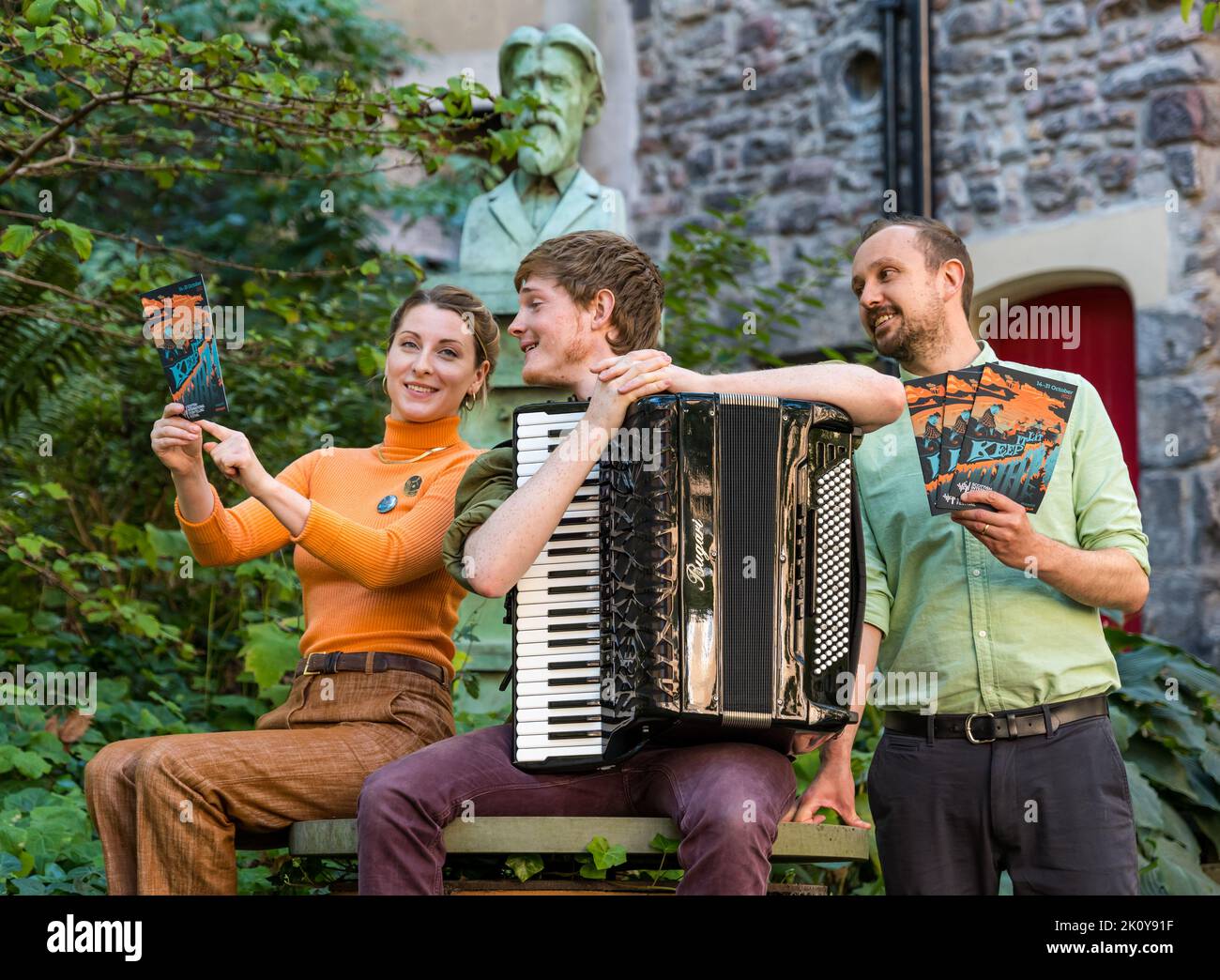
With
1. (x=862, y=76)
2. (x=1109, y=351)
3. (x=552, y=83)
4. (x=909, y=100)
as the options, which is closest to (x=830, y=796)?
(x=552, y=83)

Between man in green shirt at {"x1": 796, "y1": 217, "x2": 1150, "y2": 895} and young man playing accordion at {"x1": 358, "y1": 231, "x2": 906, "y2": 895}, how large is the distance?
273 millimetres

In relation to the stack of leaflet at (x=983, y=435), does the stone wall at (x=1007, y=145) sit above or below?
above

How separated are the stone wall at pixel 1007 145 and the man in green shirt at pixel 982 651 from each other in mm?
4375

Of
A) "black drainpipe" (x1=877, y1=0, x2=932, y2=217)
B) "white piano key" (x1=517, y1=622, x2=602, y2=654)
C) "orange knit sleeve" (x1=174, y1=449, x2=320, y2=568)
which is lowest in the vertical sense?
"white piano key" (x1=517, y1=622, x2=602, y2=654)

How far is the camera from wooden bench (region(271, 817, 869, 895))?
3.21 m

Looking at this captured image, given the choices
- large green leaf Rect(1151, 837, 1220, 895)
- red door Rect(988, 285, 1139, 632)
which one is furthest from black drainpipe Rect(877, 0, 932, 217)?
large green leaf Rect(1151, 837, 1220, 895)

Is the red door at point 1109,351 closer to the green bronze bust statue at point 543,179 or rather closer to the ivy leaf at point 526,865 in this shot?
the green bronze bust statue at point 543,179

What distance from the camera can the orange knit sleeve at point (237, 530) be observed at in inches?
145

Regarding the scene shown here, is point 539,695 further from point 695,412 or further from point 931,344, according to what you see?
point 931,344

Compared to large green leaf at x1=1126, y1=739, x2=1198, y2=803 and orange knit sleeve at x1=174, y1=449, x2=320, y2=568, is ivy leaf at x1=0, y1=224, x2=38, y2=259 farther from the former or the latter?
large green leaf at x1=1126, y1=739, x2=1198, y2=803

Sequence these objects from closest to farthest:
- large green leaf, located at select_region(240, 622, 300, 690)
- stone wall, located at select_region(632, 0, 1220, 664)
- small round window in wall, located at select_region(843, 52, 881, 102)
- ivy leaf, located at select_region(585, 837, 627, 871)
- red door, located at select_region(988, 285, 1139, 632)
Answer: ivy leaf, located at select_region(585, 837, 627, 871) → large green leaf, located at select_region(240, 622, 300, 690) → stone wall, located at select_region(632, 0, 1220, 664) → red door, located at select_region(988, 285, 1139, 632) → small round window in wall, located at select_region(843, 52, 881, 102)

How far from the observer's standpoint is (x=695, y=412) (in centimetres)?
314

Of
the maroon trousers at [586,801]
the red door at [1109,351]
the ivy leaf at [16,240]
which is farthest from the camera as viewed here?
the red door at [1109,351]

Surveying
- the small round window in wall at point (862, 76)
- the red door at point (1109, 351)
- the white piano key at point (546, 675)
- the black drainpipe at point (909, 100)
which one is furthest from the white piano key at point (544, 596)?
the small round window in wall at point (862, 76)
